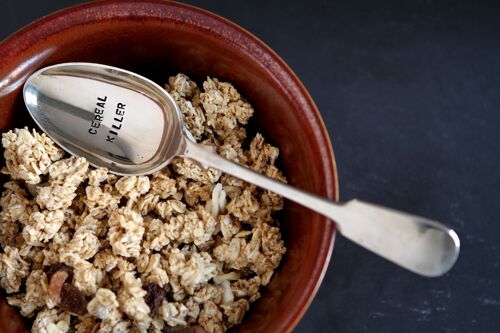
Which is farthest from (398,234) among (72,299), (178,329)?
(72,299)

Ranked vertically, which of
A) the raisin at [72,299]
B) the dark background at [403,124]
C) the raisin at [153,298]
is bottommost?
the raisin at [72,299]

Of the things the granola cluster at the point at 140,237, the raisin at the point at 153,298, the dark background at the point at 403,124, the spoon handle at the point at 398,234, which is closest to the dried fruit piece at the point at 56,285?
the granola cluster at the point at 140,237

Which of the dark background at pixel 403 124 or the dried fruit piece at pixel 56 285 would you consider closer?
the dried fruit piece at pixel 56 285

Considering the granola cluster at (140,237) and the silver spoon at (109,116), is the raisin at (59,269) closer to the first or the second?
the granola cluster at (140,237)

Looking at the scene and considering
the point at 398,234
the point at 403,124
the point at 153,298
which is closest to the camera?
the point at 398,234

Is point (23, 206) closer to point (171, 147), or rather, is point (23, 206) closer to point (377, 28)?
point (171, 147)

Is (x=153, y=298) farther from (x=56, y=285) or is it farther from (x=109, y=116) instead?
(x=109, y=116)

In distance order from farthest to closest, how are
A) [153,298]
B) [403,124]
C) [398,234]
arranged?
1. [403,124]
2. [153,298]
3. [398,234]
